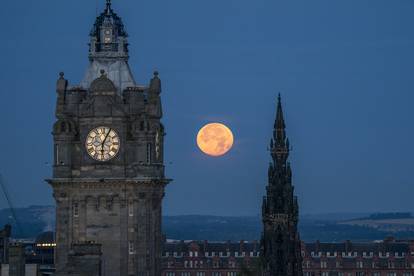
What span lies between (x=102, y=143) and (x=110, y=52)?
29.3 feet

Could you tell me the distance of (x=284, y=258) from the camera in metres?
148

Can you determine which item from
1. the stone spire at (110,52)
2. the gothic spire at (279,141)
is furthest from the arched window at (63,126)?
the gothic spire at (279,141)

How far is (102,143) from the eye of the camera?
568 feet

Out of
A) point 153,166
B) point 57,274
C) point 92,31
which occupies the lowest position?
point 57,274

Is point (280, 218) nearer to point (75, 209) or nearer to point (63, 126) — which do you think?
point (75, 209)

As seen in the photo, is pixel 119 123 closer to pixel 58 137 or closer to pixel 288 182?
pixel 58 137

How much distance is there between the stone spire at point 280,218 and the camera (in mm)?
148250

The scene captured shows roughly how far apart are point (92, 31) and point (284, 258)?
36.6 meters

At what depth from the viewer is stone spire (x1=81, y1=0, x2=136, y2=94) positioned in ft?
577

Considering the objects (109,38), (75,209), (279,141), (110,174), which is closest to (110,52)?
(109,38)

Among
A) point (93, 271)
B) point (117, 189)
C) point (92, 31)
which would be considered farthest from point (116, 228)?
point (93, 271)

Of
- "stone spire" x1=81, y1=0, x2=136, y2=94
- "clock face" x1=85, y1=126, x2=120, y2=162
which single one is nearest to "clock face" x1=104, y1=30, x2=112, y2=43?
"stone spire" x1=81, y1=0, x2=136, y2=94

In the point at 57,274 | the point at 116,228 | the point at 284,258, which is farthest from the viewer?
the point at 116,228

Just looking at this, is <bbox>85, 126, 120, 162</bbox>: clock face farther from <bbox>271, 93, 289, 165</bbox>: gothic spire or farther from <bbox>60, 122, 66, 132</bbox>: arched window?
<bbox>271, 93, 289, 165</bbox>: gothic spire
